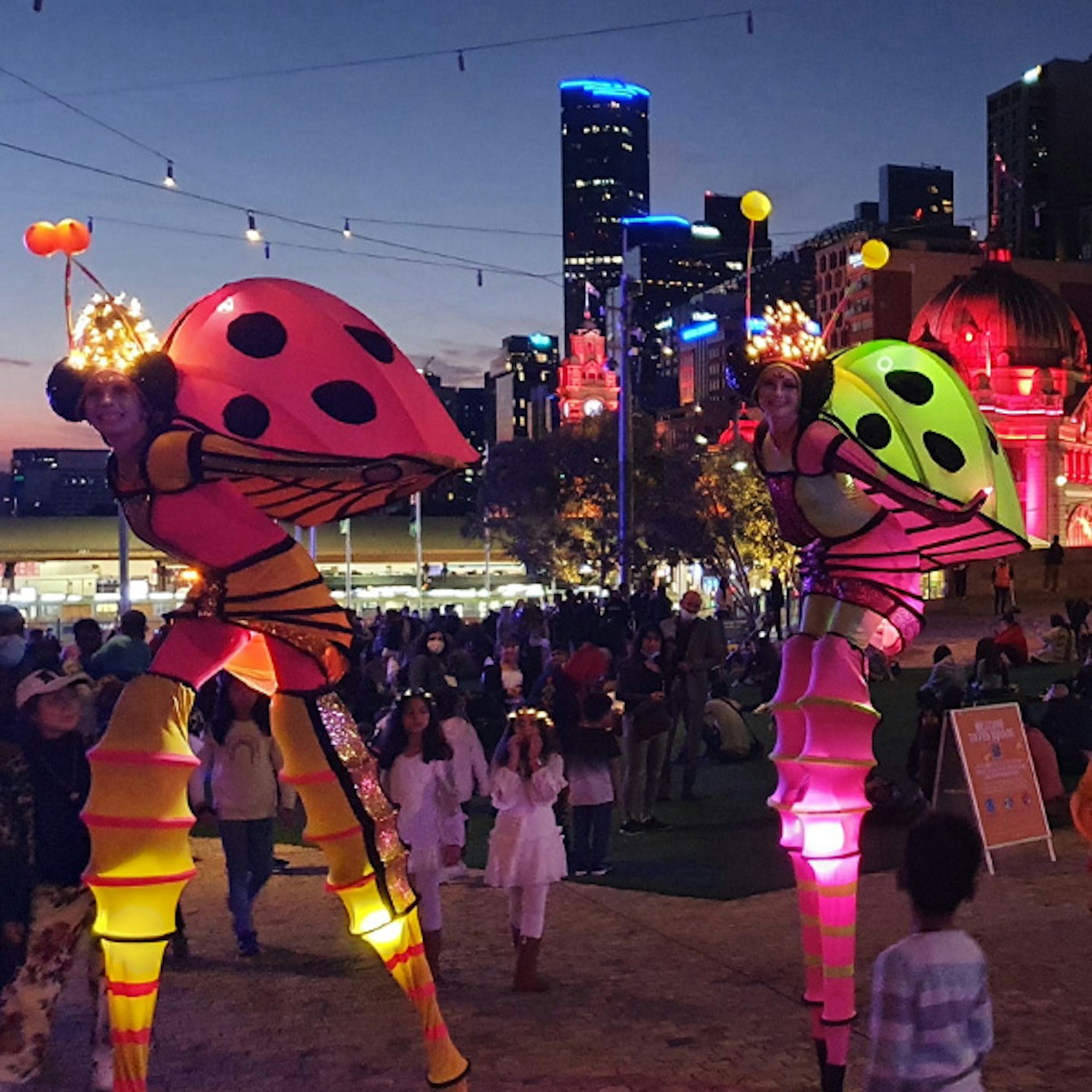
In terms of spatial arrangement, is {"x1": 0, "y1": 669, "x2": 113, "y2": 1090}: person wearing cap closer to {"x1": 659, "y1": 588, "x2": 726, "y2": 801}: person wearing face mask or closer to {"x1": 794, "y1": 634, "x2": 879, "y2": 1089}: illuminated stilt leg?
{"x1": 794, "y1": 634, "x2": 879, "y2": 1089}: illuminated stilt leg

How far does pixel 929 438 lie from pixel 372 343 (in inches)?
97.3

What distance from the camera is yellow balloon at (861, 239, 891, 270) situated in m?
6.59

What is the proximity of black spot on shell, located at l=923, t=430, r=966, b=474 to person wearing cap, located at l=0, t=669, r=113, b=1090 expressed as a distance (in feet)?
12.6

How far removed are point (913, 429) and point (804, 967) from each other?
Answer: 290cm

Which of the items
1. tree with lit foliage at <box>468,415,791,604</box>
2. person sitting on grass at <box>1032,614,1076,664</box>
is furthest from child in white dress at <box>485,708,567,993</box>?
tree with lit foliage at <box>468,415,791,604</box>

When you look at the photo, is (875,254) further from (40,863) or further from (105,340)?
(40,863)

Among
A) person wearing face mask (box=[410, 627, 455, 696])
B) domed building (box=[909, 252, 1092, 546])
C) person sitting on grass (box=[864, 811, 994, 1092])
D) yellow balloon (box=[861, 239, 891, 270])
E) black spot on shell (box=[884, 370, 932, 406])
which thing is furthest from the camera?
domed building (box=[909, 252, 1092, 546])

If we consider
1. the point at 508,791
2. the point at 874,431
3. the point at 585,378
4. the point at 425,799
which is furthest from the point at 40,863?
the point at 585,378

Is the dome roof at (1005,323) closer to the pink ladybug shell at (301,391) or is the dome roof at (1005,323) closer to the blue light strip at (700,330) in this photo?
the blue light strip at (700,330)

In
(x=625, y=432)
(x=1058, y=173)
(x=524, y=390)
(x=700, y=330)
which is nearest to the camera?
(x=625, y=432)

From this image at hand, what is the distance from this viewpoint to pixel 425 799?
710 centimetres

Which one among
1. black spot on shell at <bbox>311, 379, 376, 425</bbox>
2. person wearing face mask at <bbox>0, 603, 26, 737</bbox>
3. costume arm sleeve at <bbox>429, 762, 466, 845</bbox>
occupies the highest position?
black spot on shell at <bbox>311, 379, 376, 425</bbox>

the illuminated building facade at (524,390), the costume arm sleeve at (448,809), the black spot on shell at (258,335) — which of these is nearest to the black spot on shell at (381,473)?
the black spot on shell at (258,335)

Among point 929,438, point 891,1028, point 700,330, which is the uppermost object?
point 700,330
